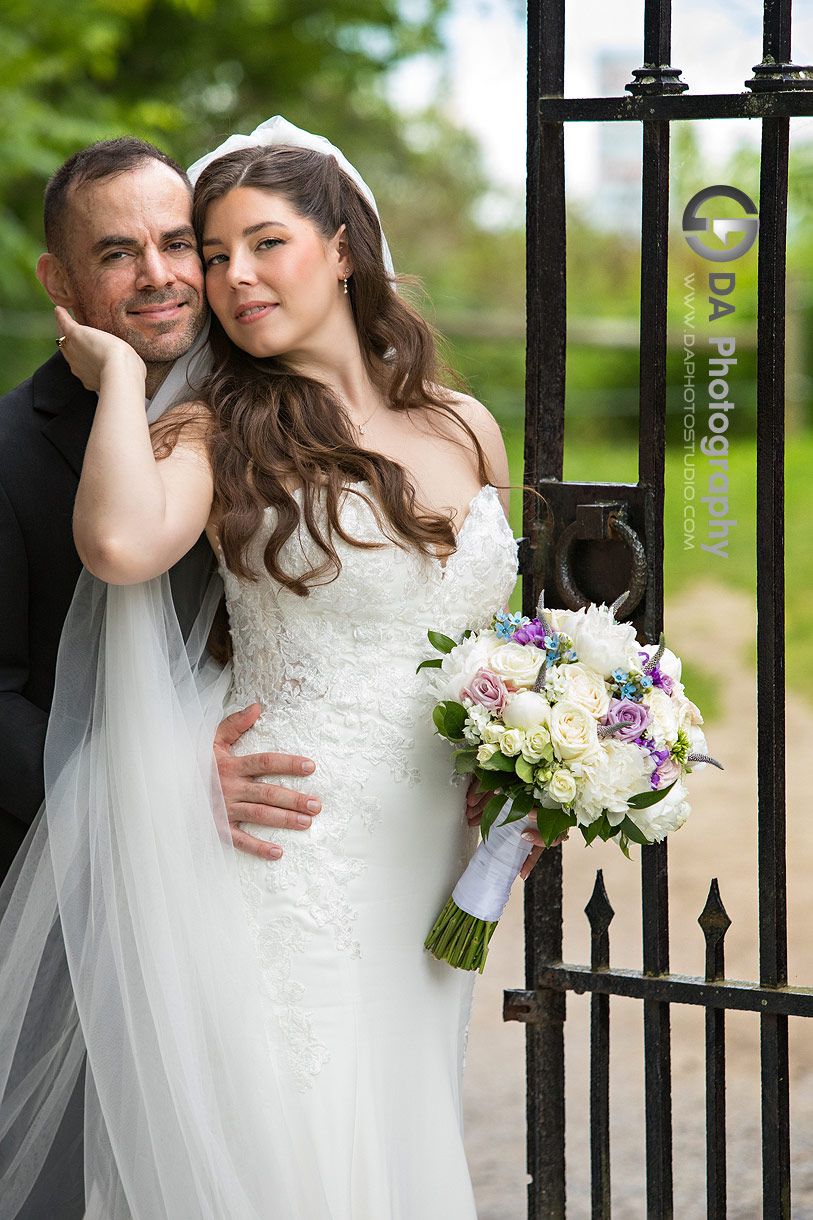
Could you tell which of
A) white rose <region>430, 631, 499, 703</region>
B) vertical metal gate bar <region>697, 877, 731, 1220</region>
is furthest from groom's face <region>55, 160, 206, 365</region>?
vertical metal gate bar <region>697, 877, 731, 1220</region>

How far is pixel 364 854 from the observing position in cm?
238

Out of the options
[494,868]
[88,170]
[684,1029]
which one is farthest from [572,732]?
[684,1029]

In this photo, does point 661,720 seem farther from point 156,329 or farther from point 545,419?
point 156,329

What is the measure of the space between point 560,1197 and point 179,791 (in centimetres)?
132

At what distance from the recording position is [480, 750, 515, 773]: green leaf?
216 centimetres

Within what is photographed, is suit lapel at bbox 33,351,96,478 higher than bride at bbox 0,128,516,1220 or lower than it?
higher

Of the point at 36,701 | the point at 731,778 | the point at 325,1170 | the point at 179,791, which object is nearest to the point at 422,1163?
the point at 325,1170

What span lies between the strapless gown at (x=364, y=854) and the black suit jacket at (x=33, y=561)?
12.4 inches

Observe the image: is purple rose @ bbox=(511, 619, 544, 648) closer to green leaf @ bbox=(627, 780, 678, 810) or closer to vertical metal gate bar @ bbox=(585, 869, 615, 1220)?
green leaf @ bbox=(627, 780, 678, 810)

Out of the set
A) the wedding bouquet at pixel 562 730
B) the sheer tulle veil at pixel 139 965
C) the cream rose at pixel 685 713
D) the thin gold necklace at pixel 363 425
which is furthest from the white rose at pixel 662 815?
the thin gold necklace at pixel 363 425

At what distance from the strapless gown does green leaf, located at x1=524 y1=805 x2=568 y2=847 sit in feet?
0.95

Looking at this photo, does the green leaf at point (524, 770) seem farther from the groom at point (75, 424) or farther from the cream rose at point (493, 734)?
the groom at point (75, 424)

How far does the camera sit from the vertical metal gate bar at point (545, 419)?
2607mm

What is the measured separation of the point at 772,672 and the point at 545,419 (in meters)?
0.70
